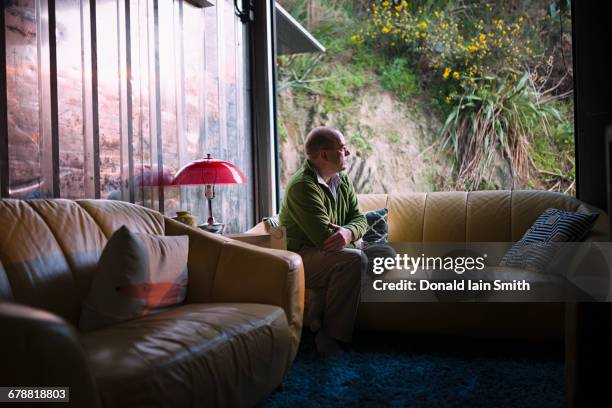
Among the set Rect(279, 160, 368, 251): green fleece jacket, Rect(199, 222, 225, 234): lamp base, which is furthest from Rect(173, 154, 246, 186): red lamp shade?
Rect(279, 160, 368, 251): green fleece jacket

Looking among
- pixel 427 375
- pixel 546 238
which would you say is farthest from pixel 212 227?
pixel 546 238

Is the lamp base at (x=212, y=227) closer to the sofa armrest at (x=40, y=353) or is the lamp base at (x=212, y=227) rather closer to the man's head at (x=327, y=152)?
the man's head at (x=327, y=152)

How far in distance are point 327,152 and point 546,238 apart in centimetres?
121

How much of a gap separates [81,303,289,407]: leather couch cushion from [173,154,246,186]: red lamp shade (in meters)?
0.99

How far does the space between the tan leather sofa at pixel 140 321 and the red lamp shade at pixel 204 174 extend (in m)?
0.46

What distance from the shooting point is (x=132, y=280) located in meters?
1.82

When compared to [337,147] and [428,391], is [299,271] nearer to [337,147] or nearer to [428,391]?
[428,391]

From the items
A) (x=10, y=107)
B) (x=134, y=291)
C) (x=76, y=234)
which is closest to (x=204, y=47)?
(x=10, y=107)

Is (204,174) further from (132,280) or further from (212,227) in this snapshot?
(132,280)

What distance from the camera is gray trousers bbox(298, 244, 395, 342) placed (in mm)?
2590

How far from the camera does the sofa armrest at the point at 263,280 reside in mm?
2098

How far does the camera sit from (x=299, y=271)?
7.27ft

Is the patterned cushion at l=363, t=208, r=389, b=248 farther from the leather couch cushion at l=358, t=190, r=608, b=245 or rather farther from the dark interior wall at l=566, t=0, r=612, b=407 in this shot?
the dark interior wall at l=566, t=0, r=612, b=407

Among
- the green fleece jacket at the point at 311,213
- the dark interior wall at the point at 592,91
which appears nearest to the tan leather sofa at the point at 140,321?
the green fleece jacket at the point at 311,213
